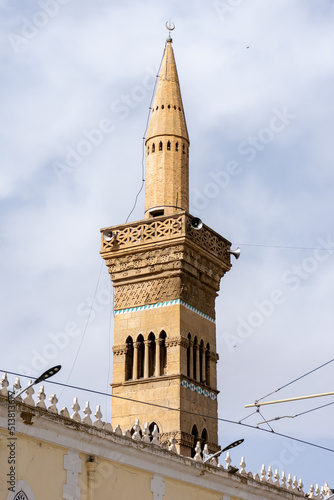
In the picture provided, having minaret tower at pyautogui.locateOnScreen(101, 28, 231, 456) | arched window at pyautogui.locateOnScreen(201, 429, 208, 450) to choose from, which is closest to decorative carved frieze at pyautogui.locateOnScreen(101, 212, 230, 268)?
minaret tower at pyautogui.locateOnScreen(101, 28, 231, 456)

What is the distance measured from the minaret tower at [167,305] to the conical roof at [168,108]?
7cm

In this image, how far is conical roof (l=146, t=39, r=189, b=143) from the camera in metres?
28.0

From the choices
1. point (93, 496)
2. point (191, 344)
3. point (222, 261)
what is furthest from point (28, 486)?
point (222, 261)

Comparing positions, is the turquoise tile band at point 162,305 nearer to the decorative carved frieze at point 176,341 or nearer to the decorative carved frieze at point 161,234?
the decorative carved frieze at point 176,341

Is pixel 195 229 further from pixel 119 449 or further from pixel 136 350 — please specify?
pixel 119 449

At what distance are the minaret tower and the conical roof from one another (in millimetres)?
66

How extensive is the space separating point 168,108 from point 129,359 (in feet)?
25.1

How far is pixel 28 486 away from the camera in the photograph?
1582cm

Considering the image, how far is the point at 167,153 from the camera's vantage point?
27.6m

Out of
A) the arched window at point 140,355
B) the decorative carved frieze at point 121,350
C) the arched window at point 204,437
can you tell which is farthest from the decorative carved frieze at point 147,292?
the arched window at point 204,437

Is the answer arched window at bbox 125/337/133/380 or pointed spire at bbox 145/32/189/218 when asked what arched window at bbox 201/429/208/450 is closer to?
arched window at bbox 125/337/133/380

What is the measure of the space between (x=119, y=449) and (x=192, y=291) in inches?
351

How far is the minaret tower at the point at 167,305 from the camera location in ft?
81.4

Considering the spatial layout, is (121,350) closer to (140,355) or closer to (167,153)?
(140,355)
